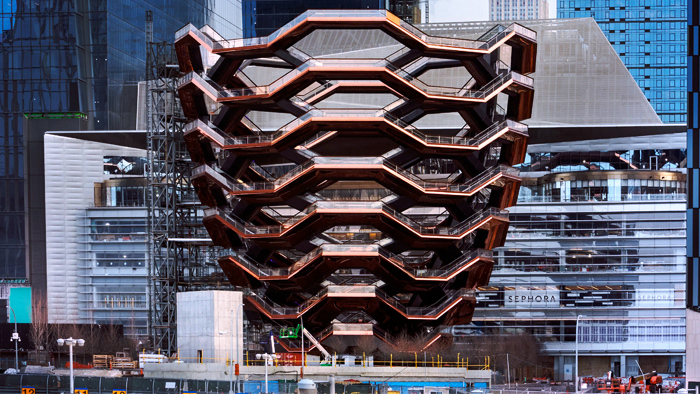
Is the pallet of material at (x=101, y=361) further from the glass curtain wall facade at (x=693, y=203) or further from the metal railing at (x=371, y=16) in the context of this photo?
the glass curtain wall facade at (x=693, y=203)

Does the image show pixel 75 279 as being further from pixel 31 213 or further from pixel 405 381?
pixel 405 381

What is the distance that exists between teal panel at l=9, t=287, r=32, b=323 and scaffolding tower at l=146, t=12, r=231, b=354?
29350 mm

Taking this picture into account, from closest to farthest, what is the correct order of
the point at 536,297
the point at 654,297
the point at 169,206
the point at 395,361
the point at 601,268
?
1. the point at 395,361
2. the point at 169,206
3. the point at 654,297
4. the point at 601,268
5. the point at 536,297

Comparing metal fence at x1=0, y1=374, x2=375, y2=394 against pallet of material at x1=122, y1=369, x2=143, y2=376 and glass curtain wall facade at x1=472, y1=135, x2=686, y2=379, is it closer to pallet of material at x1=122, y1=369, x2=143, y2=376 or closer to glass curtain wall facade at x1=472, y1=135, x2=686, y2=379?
pallet of material at x1=122, y1=369, x2=143, y2=376

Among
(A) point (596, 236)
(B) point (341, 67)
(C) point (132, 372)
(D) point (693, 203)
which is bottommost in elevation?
(C) point (132, 372)

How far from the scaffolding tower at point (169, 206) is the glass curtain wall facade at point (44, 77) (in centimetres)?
2972

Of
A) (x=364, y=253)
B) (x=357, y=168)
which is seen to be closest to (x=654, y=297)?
(x=364, y=253)

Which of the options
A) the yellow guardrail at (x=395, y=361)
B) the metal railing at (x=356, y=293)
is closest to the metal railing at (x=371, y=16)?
the metal railing at (x=356, y=293)

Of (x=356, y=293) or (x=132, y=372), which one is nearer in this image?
(x=132, y=372)

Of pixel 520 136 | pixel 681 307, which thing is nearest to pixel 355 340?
pixel 520 136

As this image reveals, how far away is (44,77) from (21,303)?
2627 centimetres

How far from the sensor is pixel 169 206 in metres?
128

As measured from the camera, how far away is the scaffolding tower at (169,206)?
125 metres

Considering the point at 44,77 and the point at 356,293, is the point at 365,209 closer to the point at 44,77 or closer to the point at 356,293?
the point at 356,293
